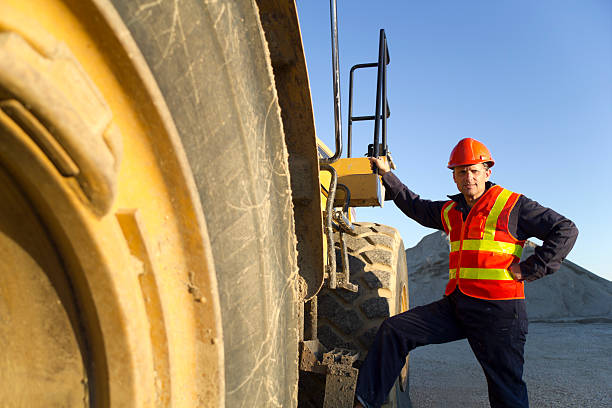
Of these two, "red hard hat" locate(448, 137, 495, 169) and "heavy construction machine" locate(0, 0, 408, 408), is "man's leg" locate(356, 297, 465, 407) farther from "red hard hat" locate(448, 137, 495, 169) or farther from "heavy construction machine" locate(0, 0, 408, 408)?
"heavy construction machine" locate(0, 0, 408, 408)

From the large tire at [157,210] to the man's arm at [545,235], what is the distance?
2.25 m

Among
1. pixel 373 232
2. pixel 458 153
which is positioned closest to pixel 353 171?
pixel 373 232

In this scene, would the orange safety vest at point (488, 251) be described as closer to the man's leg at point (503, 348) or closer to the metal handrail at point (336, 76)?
the man's leg at point (503, 348)

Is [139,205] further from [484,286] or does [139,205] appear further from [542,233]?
[542,233]

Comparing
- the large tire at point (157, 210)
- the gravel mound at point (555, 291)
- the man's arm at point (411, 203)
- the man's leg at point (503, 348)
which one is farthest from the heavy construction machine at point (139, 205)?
the gravel mound at point (555, 291)

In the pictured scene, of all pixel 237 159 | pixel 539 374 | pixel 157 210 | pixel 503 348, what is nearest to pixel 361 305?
pixel 503 348

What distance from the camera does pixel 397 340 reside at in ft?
8.27

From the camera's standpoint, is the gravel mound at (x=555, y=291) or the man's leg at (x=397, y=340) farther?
the gravel mound at (x=555, y=291)

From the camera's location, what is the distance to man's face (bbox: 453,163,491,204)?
9.65 ft

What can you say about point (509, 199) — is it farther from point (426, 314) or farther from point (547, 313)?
point (547, 313)

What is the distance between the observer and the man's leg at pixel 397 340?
2391mm

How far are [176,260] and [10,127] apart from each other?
0.30 metres

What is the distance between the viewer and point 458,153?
3035 millimetres

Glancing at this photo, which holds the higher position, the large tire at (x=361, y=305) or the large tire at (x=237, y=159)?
the large tire at (x=237, y=159)
